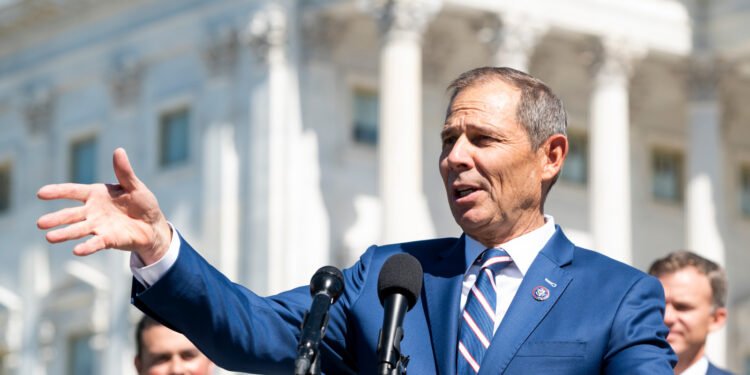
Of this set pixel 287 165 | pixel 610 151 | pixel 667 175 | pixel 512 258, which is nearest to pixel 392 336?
pixel 512 258

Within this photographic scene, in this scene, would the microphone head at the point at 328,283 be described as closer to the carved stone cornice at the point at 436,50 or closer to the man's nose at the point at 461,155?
the man's nose at the point at 461,155

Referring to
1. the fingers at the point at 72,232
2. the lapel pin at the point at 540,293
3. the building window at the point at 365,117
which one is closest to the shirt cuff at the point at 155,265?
the fingers at the point at 72,232

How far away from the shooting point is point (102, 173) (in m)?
36.4

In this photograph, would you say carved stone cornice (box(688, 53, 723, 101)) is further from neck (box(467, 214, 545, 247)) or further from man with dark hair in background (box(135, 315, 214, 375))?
neck (box(467, 214, 545, 247))

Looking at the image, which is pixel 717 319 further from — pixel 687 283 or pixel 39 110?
pixel 39 110

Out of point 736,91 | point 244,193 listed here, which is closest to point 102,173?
point 244,193

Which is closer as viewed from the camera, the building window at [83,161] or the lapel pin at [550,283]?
the lapel pin at [550,283]

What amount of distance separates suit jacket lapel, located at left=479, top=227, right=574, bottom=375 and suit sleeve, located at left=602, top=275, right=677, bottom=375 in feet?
0.77

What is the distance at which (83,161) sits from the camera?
3762 centimetres

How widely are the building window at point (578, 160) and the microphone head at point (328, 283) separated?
3280 centimetres

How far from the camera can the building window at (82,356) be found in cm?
3666

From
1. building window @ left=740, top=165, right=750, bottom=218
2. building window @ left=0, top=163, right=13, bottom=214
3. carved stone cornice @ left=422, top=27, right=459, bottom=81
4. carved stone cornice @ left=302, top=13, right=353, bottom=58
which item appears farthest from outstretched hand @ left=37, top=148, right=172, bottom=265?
building window @ left=0, top=163, right=13, bottom=214

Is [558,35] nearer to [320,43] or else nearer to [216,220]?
[320,43]

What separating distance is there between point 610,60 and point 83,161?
43.5 ft
